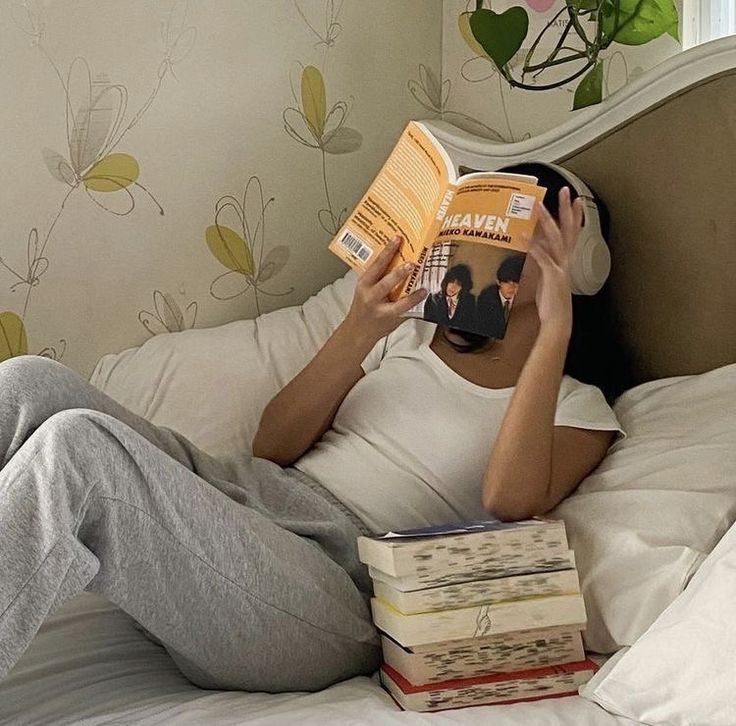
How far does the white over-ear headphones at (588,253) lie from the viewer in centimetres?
139

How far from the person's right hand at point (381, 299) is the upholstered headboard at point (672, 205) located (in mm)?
342

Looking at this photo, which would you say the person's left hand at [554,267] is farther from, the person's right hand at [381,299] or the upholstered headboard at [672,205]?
the upholstered headboard at [672,205]

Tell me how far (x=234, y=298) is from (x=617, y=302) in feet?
2.26

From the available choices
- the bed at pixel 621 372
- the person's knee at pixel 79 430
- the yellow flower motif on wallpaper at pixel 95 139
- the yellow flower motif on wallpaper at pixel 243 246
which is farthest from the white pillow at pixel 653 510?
the yellow flower motif on wallpaper at pixel 95 139

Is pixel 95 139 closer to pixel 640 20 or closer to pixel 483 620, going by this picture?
pixel 640 20

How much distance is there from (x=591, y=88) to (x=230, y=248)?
2.14 feet

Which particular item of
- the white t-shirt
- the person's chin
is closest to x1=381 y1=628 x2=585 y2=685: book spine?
the white t-shirt

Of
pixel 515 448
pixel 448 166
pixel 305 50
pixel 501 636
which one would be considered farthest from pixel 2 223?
pixel 501 636

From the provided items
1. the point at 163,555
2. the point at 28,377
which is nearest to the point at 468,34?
the point at 28,377

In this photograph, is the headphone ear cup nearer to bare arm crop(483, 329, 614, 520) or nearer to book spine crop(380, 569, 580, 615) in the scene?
bare arm crop(483, 329, 614, 520)

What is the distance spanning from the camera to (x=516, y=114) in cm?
→ 184

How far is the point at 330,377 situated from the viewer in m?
1.39

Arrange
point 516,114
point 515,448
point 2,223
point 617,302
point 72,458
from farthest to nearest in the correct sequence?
point 516,114 → point 2,223 → point 617,302 → point 515,448 → point 72,458

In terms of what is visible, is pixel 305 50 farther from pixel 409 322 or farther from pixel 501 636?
pixel 501 636
